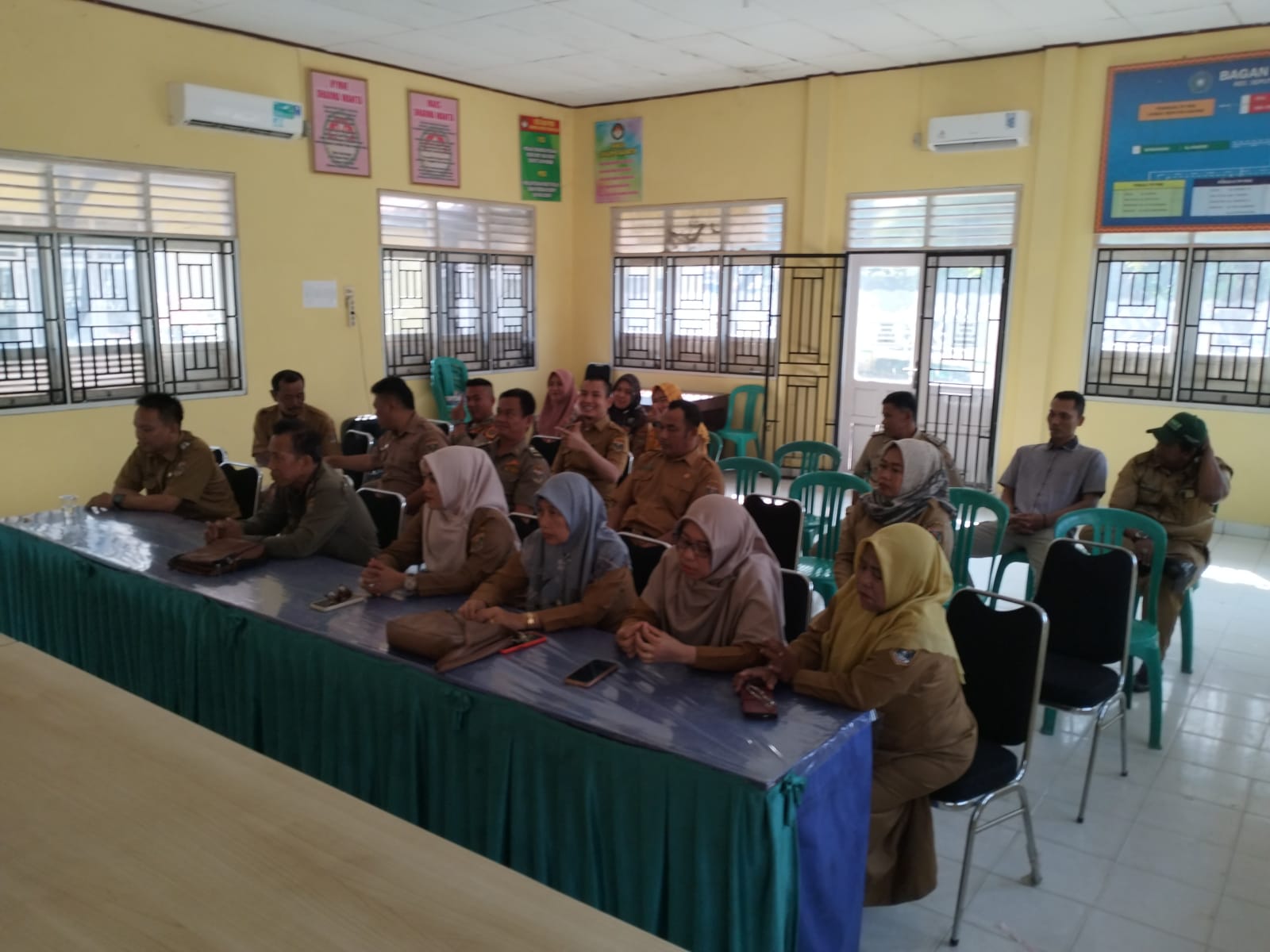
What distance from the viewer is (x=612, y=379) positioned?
9594 millimetres

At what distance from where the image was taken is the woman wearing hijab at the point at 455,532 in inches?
128

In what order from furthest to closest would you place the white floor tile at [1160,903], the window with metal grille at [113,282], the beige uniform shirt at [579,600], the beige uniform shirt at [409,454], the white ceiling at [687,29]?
the white ceiling at [687,29] < the window with metal grille at [113,282] < the beige uniform shirt at [409,454] < the beige uniform shirt at [579,600] < the white floor tile at [1160,903]

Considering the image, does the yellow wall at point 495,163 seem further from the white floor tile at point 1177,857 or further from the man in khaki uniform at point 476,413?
the white floor tile at point 1177,857

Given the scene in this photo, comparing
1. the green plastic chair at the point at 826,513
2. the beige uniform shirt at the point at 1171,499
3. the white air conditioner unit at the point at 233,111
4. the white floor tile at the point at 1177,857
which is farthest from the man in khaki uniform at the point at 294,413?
the white floor tile at the point at 1177,857

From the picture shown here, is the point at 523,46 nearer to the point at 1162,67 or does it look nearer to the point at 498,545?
the point at 1162,67

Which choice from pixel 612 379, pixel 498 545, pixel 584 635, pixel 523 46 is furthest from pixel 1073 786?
pixel 612 379

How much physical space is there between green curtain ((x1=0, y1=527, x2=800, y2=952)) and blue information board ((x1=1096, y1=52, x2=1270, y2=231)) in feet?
20.5

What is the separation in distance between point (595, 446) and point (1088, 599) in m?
2.76

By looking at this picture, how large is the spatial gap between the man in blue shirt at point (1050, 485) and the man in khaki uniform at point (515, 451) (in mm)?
2200

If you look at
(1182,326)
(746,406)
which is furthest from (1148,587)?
(746,406)

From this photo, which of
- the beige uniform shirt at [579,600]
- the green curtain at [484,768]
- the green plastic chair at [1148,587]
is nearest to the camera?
the green curtain at [484,768]

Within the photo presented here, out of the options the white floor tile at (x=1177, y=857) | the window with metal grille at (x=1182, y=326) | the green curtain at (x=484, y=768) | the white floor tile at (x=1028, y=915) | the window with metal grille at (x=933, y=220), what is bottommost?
the white floor tile at (x=1028, y=915)

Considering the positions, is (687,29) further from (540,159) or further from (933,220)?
(540,159)

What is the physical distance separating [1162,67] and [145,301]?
7048 mm
